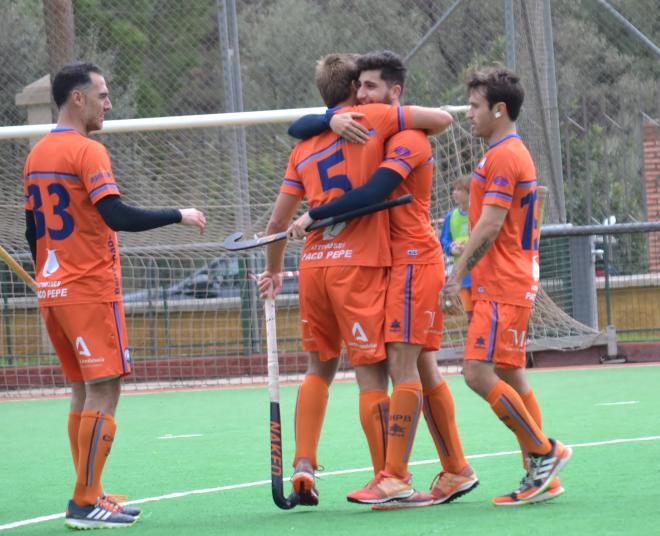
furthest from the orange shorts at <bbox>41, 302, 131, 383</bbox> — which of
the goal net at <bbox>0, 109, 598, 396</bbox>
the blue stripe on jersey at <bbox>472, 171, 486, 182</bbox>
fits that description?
the goal net at <bbox>0, 109, 598, 396</bbox>

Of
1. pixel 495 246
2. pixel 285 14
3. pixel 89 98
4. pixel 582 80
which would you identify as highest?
pixel 285 14

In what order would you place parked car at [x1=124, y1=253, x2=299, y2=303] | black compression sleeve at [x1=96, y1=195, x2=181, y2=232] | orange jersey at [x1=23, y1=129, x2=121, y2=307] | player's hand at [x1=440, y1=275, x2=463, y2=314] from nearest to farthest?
player's hand at [x1=440, y1=275, x2=463, y2=314]
black compression sleeve at [x1=96, y1=195, x2=181, y2=232]
orange jersey at [x1=23, y1=129, x2=121, y2=307]
parked car at [x1=124, y1=253, x2=299, y2=303]

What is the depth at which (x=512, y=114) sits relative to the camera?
6324mm

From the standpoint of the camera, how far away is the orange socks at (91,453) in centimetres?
608

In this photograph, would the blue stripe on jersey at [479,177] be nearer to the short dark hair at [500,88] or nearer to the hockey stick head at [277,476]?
the short dark hair at [500,88]

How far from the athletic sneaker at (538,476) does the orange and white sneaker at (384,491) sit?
0.42 metres

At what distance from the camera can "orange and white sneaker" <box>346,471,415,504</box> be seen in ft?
19.8

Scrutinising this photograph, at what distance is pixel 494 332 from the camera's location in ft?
20.0

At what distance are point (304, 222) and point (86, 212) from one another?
1043 millimetres

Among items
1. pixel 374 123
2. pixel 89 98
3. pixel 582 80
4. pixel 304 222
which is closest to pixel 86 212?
pixel 89 98

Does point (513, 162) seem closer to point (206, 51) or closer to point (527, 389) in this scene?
point (527, 389)

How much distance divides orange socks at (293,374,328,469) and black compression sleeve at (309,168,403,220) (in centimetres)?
87

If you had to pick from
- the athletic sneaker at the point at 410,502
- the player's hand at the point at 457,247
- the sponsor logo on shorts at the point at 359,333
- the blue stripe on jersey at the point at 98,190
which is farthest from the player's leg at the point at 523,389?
the player's hand at the point at 457,247

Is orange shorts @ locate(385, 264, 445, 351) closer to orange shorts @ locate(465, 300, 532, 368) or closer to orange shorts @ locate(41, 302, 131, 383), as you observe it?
orange shorts @ locate(465, 300, 532, 368)
